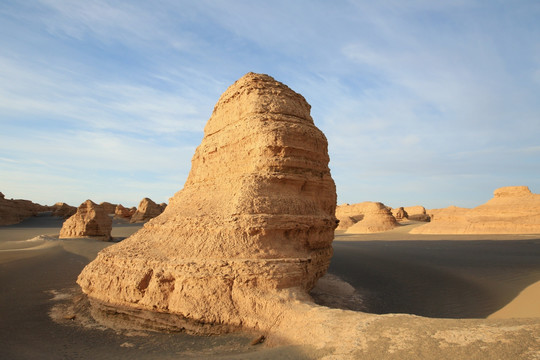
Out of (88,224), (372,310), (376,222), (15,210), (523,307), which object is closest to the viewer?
(523,307)

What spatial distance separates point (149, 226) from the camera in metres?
8.12

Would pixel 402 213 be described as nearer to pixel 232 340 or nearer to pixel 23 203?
pixel 232 340

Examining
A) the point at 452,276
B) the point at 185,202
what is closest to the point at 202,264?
the point at 185,202

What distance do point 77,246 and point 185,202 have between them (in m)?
10.7

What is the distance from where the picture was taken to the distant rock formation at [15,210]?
35531 mm

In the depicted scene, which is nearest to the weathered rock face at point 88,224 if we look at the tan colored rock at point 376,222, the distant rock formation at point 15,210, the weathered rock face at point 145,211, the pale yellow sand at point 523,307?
the weathered rock face at point 145,211

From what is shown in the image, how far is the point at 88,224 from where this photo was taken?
765 inches

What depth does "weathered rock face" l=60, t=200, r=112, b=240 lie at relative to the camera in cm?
1950

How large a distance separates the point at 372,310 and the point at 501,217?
22.1 metres

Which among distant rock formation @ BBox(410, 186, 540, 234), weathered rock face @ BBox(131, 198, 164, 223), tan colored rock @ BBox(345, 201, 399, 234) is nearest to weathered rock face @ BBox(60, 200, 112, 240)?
weathered rock face @ BBox(131, 198, 164, 223)

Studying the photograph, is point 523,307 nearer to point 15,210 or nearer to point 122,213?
point 122,213

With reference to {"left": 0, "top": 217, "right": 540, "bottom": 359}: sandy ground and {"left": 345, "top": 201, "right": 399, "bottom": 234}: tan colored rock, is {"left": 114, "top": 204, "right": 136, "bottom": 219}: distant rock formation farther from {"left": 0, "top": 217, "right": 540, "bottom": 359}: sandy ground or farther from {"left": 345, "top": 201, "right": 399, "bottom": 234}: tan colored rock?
{"left": 345, "top": 201, "right": 399, "bottom": 234}: tan colored rock

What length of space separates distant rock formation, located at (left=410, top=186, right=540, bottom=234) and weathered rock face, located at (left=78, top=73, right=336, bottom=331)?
21.8 meters

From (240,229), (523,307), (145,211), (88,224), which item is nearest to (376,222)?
(145,211)
